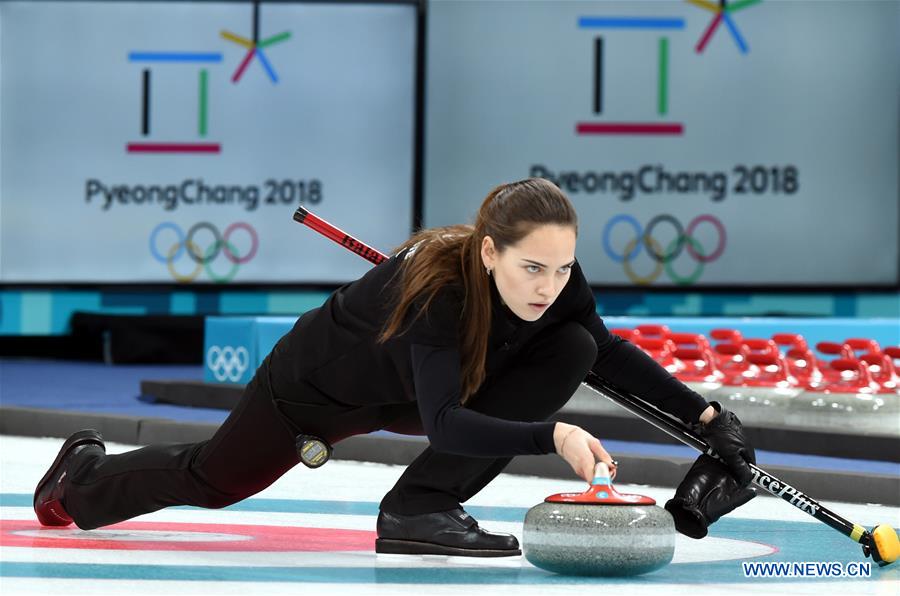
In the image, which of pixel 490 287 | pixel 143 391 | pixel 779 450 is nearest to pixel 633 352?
pixel 490 287

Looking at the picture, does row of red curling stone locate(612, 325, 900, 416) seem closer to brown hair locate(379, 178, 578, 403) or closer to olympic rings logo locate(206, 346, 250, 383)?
olympic rings logo locate(206, 346, 250, 383)

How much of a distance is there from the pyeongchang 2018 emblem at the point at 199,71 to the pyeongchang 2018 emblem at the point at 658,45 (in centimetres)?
241

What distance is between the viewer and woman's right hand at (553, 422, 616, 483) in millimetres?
2900

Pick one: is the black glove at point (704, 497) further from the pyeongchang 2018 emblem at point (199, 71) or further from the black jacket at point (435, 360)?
the pyeongchang 2018 emblem at point (199, 71)

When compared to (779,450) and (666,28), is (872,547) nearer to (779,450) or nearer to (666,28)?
(779,450)

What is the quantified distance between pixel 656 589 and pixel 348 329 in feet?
2.79

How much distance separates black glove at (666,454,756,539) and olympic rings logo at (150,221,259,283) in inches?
360

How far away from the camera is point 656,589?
306cm

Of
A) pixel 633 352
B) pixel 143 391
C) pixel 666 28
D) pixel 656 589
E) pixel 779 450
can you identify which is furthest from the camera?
pixel 666 28

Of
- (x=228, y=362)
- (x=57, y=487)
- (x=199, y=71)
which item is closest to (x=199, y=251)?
(x=199, y=71)

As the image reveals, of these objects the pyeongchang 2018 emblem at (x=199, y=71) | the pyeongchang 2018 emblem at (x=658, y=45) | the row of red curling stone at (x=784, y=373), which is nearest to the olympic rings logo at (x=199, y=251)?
the pyeongchang 2018 emblem at (x=199, y=71)

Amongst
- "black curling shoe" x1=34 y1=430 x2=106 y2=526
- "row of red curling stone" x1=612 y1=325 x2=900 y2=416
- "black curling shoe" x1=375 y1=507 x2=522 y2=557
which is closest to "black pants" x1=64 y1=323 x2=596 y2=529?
"black curling shoe" x1=375 y1=507 x2=522 y2=557

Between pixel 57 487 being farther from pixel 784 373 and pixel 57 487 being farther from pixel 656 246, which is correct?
pixel 656 246

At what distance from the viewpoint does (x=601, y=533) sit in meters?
3.11
